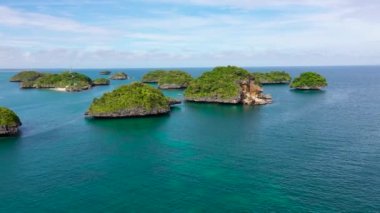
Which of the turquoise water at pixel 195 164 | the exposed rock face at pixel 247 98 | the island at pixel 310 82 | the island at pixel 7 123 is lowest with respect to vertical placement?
the turquoise water at pixel 195 164

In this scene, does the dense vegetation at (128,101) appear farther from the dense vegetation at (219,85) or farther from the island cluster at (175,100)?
the dense vegetation at (219,85)

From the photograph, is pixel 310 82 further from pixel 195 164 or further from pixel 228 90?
pixel 195 164

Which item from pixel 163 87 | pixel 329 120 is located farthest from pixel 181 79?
pixel 329 120

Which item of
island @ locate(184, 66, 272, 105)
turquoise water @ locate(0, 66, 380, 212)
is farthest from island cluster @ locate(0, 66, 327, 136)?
turquoise water @ locate(0, 66, 380, 212)

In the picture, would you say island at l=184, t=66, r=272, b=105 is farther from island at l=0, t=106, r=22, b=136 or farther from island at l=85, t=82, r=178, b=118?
island at l=0, t=106, r=22, b=136

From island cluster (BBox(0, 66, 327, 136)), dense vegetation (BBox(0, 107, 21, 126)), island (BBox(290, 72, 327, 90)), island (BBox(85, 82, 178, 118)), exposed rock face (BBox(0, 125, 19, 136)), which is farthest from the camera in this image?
island (BBox(290, 72, 327, 90))

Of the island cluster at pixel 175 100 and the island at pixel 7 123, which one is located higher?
the island cluster at pixel 175 100

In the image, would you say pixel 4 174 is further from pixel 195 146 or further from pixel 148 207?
pixel 195 146

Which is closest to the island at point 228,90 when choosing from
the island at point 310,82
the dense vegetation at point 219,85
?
the dense vegetation at point 219,85
